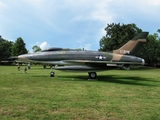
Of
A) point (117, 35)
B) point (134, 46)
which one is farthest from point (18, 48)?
point (134, 46)

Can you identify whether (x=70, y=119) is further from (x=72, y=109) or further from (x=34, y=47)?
(x=34, y=47)

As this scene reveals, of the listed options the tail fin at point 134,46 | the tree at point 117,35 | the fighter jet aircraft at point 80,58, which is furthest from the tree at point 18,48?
the tail fin at point 134,46

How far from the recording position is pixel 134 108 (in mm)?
6359

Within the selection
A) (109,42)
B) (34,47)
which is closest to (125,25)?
(109,42)

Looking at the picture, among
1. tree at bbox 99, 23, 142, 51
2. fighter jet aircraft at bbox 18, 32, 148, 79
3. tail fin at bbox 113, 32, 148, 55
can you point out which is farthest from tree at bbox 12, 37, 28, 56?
tail fin at bbox 113, 32, 148, 55

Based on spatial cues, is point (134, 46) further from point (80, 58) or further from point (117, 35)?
point (117, 35)

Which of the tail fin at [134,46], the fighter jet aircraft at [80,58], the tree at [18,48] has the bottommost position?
the fighter jet aircraft at [80,58]

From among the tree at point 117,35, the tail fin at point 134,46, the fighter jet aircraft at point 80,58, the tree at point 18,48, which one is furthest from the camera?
the tree at point 18,48

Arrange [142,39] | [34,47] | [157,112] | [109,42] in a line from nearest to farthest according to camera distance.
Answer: [157,112], [142,39], [109,42], [34,47]

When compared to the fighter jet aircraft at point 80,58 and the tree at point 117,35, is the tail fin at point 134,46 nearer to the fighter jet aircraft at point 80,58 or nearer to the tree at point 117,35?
the fighter jet aircraft at point 80,58

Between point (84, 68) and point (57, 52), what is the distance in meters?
3.29

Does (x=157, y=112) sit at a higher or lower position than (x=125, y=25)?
lower

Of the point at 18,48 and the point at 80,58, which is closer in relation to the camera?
the point at 80,58

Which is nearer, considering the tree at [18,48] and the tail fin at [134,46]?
the tail fin at [134,46]
